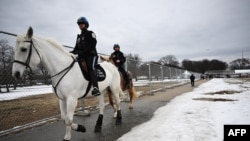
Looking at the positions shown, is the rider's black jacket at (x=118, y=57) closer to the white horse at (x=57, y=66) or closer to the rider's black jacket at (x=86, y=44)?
the rider's black jacket at (x=86, y=44)

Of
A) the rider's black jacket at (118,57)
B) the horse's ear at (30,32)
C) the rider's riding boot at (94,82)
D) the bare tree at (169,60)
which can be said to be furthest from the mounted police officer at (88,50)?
the bare tree at (169,60)

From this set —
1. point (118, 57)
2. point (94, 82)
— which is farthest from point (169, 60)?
point (94, 82)

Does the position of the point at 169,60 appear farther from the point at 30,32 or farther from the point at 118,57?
the point at 30,32

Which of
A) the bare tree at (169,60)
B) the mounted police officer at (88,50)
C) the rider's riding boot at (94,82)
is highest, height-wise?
the bare tree at (169,60)

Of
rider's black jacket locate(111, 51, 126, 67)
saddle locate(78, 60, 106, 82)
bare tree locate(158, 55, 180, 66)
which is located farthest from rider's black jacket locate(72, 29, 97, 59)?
bare tree locate(158, 55, 180, 66)

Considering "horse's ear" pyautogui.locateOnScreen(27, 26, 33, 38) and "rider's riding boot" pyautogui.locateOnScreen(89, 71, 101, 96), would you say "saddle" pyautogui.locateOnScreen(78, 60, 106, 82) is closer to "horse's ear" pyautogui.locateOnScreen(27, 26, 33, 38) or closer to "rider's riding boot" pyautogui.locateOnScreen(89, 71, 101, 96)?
"rider's riding boot" pyautogui.locateOnScreen(89, 71, 101, 96)

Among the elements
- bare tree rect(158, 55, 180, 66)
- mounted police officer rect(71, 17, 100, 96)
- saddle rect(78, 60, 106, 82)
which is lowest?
saddle rect(78, 60, 106, 82)

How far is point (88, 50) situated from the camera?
16.3 feet

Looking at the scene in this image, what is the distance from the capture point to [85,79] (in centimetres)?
478

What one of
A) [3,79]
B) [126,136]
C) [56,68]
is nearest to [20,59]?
[56,68]

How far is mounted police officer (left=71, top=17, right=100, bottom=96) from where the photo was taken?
192 inches

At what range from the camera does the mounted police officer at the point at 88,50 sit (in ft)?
16.0

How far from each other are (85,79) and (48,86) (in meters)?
3.36

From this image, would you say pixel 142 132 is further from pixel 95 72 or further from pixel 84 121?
pixel 84 121
